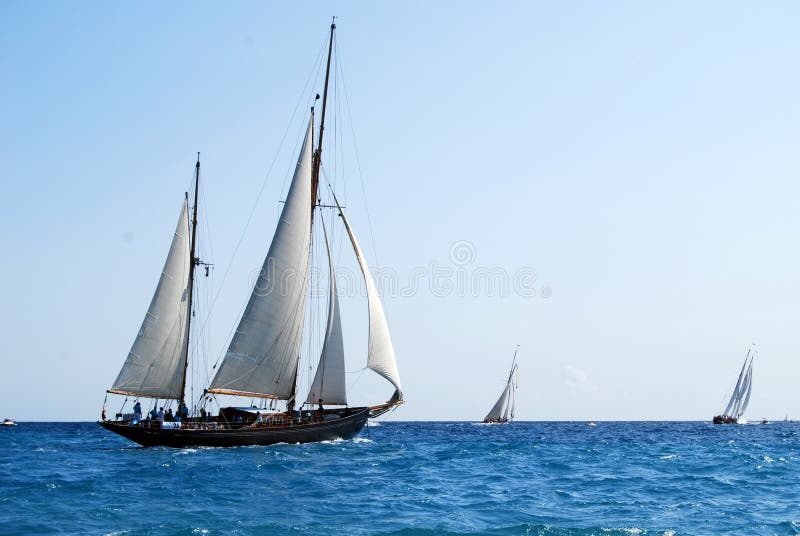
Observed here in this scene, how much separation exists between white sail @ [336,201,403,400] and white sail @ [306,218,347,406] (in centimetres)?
222

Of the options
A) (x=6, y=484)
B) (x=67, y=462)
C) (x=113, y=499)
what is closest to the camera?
(x=113, y=499)

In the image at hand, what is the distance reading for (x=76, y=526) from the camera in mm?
24531

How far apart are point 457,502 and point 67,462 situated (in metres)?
26.9

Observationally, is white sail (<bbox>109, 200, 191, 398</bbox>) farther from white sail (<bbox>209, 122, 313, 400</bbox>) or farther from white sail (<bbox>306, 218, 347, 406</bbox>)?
white sail (<bbox>306, 218, 347, 406</bbox>)

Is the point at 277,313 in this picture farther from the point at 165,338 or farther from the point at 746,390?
the point at 746,390

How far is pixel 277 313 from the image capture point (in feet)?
181

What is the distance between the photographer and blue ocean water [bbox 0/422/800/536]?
25.2 metres

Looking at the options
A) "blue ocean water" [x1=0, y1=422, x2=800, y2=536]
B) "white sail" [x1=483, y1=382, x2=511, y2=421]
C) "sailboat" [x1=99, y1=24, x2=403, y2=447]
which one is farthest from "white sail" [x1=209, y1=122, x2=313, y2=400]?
"white sail" [x1=483, y1=382, x2=511, y2=421]

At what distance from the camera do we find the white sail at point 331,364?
55719 mm

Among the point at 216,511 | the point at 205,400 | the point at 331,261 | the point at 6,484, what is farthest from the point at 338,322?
the point at 216,511

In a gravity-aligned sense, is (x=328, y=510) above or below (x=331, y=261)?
below

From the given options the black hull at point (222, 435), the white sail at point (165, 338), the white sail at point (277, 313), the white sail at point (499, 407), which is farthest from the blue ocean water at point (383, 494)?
the white sail at point (499, 407)

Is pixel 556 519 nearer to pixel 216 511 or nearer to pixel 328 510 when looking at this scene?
pixel 328 510

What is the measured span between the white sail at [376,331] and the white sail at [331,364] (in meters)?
2.22
